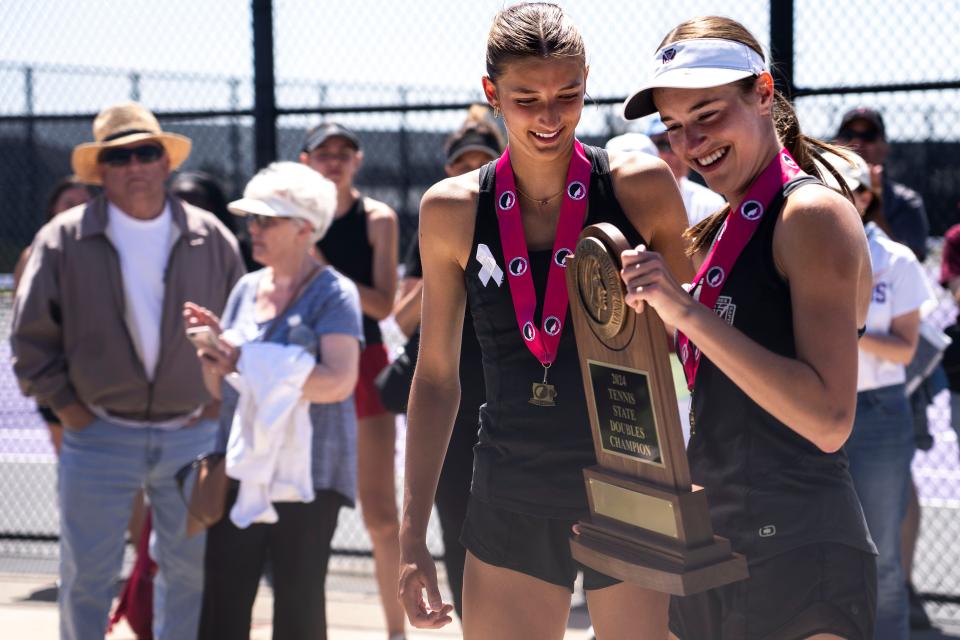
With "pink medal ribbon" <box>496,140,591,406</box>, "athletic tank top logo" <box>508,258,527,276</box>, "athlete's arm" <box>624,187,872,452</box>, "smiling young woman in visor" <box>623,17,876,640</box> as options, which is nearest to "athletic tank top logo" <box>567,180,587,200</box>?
"pink medal ribbon" <box>496,140,591,406</box>

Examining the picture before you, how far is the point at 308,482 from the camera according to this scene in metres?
4.33

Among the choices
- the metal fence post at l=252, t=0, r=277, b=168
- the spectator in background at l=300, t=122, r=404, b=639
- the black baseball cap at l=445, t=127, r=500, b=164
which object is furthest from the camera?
the metal fence post at l=252, t=0, r=277, b=168

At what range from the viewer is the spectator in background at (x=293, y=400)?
14.3 ft

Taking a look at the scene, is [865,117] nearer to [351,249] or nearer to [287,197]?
[351,249]

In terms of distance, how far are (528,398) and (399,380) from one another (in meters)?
2.17

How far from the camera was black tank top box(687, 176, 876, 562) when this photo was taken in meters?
2.28

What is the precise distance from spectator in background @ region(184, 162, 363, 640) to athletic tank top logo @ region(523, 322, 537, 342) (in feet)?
5.82

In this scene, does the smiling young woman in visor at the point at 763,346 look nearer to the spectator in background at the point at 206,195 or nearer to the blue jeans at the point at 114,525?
the blue jeans at the point at 114,525

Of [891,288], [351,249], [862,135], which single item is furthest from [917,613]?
[351,249]

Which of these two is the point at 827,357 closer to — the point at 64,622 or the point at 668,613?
the point at 668,613

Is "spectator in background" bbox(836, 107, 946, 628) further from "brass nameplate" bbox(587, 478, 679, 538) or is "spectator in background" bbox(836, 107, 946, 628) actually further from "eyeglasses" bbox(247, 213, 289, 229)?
"brass nameplate" bbox(587, 478, 679, 538)

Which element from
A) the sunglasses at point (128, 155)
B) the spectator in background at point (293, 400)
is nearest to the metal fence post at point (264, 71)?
the sunglasses at point (128, 155)

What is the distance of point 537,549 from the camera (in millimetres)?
2771

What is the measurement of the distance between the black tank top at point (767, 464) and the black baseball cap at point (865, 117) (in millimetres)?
3710
